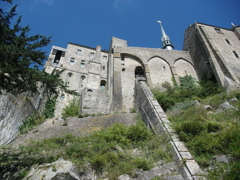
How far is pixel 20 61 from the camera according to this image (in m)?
5.52

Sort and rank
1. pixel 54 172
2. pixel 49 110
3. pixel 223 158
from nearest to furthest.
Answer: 1. pixel 54 172
2. pixel 223 158
3. pixel 49 110

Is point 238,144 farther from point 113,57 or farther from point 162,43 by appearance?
point 162,43

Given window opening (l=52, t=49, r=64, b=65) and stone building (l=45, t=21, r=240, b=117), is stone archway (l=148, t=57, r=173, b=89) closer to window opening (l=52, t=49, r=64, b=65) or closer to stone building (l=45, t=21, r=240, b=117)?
stone building (l=45, t=21, r=240, b=117)

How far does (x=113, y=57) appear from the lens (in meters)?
20.3

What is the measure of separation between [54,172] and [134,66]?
17.2 meters

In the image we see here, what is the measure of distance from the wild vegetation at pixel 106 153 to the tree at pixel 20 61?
2.46 m

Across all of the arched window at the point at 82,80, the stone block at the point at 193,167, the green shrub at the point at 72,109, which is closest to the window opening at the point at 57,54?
the arched window at the point at 82,80

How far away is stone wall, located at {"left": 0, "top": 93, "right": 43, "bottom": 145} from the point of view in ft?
28.4

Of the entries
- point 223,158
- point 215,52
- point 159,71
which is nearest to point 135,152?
point 223,158

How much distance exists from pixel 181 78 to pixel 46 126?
1556cm

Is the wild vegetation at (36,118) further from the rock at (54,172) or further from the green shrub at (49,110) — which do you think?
the rock at (54,172)

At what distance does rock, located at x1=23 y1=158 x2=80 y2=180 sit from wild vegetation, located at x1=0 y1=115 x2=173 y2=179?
51 cm

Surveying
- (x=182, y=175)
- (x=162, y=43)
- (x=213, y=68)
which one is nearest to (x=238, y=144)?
(x=182, y=175)

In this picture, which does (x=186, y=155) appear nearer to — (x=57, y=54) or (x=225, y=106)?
(x=225, y=106)
